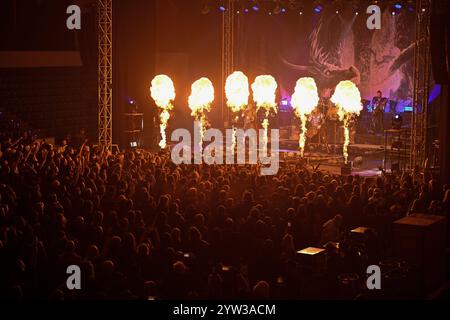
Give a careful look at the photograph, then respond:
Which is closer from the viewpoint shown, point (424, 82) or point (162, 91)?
point (424, 82)

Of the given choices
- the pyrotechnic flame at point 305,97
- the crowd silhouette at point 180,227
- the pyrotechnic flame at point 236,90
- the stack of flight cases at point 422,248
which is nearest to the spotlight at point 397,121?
the pyrotechnic flame at point 305,97

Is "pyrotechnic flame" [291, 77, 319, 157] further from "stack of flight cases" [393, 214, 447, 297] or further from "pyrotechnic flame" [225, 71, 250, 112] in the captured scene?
"stack of flight cases" [393, 214, 447, 297]

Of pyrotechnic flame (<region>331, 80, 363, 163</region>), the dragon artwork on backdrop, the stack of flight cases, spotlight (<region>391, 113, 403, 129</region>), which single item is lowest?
the stack of flight cases

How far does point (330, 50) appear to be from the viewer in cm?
2986

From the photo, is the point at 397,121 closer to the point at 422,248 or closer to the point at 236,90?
the point at 236,90

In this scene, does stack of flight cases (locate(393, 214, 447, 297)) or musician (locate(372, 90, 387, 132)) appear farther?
musician (locate(372, 90, 387, 132))

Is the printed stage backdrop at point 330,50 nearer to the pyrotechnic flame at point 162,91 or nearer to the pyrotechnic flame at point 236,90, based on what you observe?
the pyrotechnic flame at point 236,90

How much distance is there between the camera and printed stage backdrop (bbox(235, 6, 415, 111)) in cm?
2791

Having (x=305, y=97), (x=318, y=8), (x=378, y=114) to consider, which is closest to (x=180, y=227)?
(x=305, y=97)

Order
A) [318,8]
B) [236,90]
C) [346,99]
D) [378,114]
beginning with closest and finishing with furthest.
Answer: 1. [346,99]
2. [236,90]
3. [318,8]
4. [378,114]

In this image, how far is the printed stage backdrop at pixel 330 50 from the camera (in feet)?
91.6

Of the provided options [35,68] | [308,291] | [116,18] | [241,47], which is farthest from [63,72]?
[308,291]

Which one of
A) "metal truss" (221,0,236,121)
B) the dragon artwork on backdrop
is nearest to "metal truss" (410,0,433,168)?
the dragon artwork on backdrop
